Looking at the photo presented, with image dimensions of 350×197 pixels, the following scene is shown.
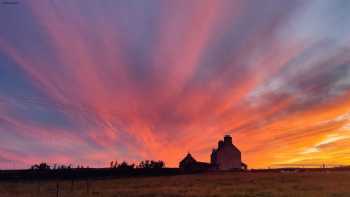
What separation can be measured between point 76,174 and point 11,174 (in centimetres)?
1119

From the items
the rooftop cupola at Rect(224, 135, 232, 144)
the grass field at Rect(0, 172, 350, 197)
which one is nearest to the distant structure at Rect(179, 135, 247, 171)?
the rooftop cupola at Rect(224, 135, 232, 144)

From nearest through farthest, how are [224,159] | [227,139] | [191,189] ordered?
[191,189], [224,159], [227,139]

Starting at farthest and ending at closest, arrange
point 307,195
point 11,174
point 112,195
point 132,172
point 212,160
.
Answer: point 212,160, point 132,172, point 11,174, point 112,195, point 307,195

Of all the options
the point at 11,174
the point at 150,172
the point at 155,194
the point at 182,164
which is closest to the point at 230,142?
the point at 182,164

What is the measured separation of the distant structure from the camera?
120 metres

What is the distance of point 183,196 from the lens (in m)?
35.3

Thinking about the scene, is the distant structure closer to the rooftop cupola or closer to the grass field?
the rooftop cupola

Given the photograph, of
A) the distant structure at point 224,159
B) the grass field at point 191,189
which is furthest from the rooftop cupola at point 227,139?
the grass field at point 191,189

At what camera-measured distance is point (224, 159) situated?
12306cm

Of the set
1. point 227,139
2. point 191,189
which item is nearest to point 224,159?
point 227,139

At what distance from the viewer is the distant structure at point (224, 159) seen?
4705 inches

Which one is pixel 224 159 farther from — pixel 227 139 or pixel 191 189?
pixel 191 189

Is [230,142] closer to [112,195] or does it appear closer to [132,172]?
[132,172]

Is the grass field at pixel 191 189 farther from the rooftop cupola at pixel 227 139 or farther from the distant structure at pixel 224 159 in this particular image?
the rooftop cupola at pixel 227 139
